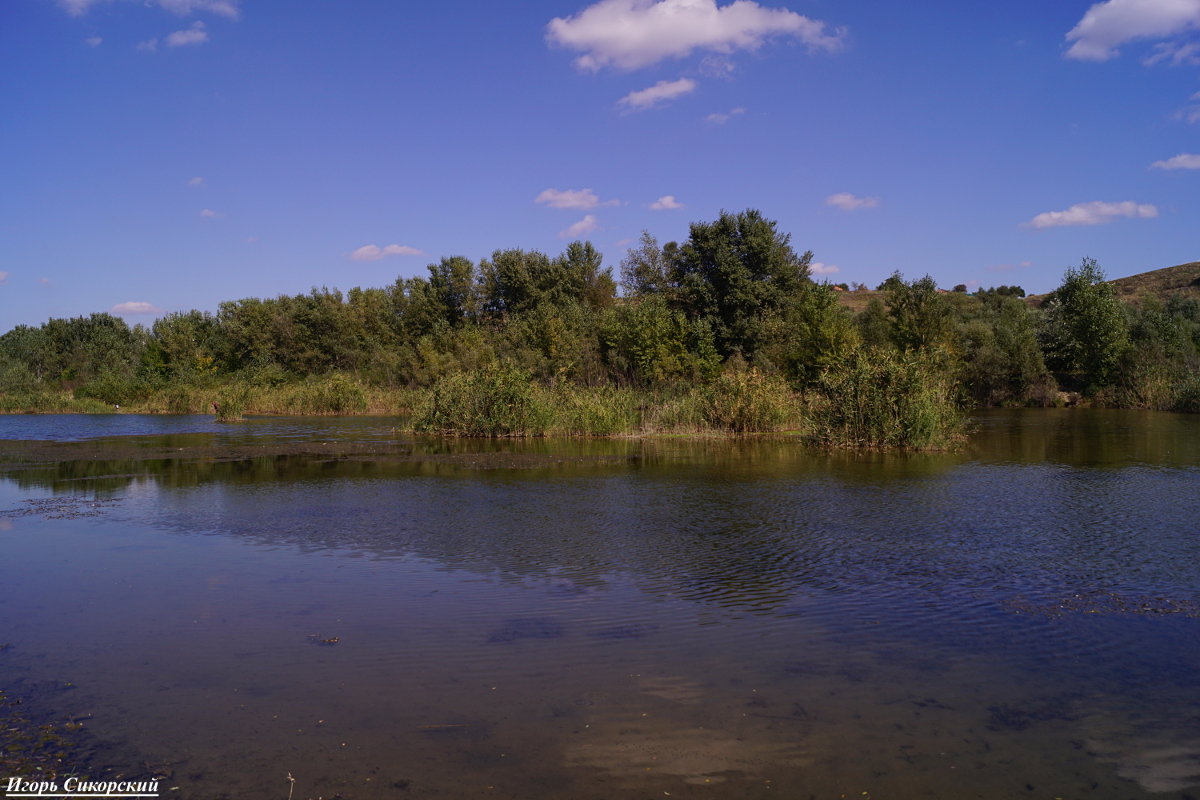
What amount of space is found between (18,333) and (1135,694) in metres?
107

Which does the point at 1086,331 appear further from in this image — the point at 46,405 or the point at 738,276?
the point at 46,405

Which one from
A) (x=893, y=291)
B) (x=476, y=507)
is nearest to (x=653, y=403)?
(x=476, y=507)

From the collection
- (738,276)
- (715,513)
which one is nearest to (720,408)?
(715,513)

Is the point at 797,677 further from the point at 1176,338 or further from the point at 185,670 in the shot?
the point at 1176,338

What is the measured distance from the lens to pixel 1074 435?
93.3 ft

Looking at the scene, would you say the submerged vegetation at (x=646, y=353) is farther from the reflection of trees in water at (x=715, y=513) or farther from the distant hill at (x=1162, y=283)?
the distant hill at (x=1162, y=283)

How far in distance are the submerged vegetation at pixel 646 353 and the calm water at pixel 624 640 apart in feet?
43.2

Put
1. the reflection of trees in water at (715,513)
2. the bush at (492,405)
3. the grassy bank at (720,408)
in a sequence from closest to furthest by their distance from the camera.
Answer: the reflection of trees in water at (715,513) → the grassy bank at (720,408) → the bush at (492,405)

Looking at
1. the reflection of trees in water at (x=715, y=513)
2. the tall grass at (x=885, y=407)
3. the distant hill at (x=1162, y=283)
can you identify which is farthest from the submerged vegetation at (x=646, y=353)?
the distant hill at (x=1162, y=283)

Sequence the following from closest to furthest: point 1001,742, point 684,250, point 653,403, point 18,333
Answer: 1. point 1001,742
2. point 653,403
3. point 684,250
4. point 18,333

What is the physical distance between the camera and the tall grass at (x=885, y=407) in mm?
22984

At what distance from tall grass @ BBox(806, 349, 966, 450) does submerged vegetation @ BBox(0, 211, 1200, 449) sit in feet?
0.20

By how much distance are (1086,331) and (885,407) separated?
30596mm

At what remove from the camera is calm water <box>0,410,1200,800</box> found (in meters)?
4.94
